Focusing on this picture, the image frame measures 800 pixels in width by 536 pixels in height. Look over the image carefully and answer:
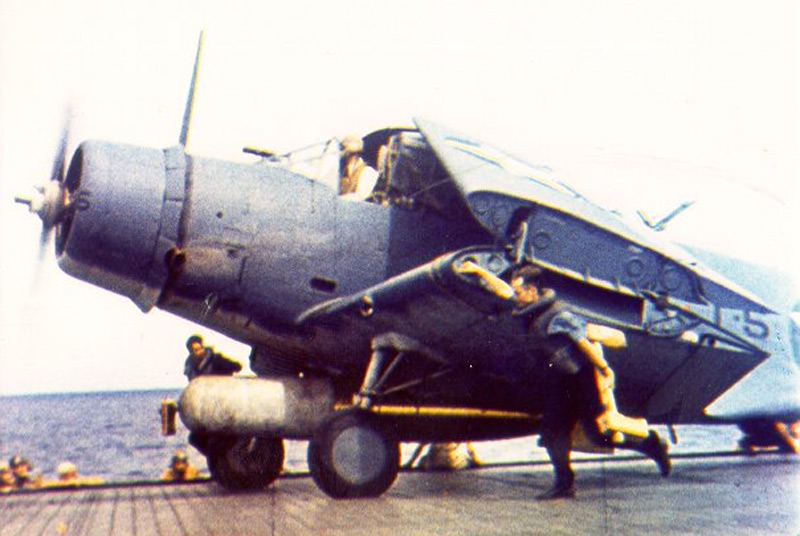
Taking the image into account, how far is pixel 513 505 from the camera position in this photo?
7.23 meters

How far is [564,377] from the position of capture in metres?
7.80

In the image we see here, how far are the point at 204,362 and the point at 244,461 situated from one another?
1.20 metres

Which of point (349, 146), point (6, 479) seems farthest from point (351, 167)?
point (6, 479)

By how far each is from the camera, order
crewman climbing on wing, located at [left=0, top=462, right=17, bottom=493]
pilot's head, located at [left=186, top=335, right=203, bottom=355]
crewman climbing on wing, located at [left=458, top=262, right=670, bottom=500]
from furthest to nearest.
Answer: crewman climbing on wing, located at [left=0, top=462, right=17, bottom=493], pilot's head, located at [left=186, top=335, right=203, bottom=355], crewman climbing on wing, located at [left=458, top=262, right=670, bottom=500]

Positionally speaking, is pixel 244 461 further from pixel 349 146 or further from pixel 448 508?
pixel 349 146

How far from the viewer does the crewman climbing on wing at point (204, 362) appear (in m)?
9.39

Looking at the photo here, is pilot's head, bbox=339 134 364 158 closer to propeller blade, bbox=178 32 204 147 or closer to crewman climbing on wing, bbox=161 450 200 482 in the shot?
propeller blade, bbox=178 32 204 147

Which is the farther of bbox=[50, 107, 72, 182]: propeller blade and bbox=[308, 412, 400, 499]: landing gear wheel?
bbox=[50, 107, 72, 182]: propeller blade

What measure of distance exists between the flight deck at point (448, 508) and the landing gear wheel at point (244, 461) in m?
0.19

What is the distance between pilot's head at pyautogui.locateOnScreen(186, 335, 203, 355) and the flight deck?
5.16 ft

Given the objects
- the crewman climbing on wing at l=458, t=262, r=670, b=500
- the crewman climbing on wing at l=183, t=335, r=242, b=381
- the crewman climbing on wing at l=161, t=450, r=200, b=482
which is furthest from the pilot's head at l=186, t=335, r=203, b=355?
the crewman climbing on wing at l=458, t=262, r=670, b=500

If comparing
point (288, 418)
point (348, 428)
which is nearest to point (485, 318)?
point (348, 428)

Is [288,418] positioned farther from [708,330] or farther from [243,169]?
[708,330]

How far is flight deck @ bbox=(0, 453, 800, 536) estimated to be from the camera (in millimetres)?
6035
